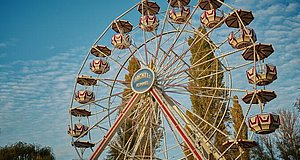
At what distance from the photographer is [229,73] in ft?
46.5

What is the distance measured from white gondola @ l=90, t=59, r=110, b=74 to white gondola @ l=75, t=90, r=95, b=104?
0.99 meters

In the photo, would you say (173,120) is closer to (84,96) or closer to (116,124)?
(116,124)

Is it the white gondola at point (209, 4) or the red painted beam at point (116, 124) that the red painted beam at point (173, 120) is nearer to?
the red painted beam at point (116, 124)

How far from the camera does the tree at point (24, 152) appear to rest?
2999cm

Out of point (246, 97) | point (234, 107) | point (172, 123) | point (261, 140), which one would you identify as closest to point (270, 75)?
point (246, 97)

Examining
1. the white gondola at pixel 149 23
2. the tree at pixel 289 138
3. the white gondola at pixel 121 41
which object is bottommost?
the tree at pixel 289 138

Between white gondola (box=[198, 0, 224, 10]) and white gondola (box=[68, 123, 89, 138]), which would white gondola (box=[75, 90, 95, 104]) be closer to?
white gondola (box=[68, 123, 89, 138])

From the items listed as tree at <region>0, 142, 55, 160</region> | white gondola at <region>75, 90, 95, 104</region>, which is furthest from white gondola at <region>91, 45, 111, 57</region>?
tree at <region>0, 142, 55, 160</region>

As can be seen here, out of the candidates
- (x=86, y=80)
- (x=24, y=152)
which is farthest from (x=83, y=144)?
(x=24, y=152)

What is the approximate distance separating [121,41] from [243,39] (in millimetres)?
5187

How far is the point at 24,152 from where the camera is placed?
3095 cm

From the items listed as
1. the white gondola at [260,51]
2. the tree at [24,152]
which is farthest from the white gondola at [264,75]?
the tree at [24,152]

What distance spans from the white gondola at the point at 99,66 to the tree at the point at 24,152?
16366mm

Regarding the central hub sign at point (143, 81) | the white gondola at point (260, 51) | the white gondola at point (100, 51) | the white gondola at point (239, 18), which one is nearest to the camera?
the white gondola at point (260, 51)
